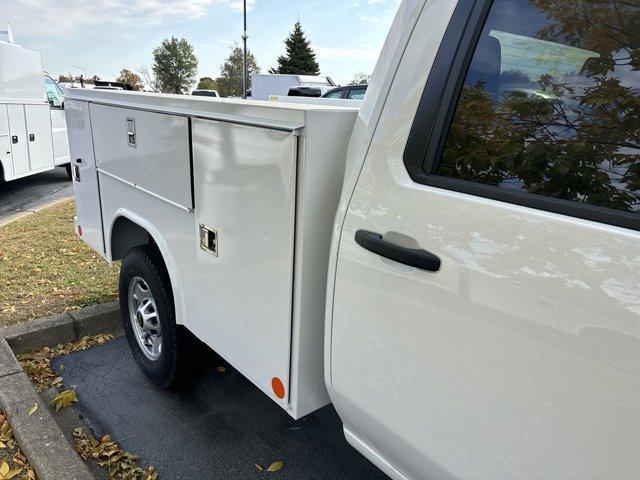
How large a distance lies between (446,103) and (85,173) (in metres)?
2.78

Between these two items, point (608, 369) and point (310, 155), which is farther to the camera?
point (310, 155)

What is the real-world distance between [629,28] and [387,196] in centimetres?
68

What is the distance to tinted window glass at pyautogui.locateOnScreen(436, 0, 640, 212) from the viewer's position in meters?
1.10

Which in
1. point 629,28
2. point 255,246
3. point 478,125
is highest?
point 629,28

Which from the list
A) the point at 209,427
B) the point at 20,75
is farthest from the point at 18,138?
the point at 209,427

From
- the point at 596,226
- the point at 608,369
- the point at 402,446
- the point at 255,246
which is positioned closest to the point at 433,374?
the point at 402,446

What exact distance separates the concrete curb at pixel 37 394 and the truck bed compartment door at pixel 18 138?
5.60m

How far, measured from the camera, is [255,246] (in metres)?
1.82

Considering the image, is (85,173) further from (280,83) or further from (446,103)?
(280,83)

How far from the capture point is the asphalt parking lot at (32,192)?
7863 mm

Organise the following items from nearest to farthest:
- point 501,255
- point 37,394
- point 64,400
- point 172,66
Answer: point 501,255 < point 37,394 < point 64,400 < point 172,66

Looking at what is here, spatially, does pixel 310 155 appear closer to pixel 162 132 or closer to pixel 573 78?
pixel 573 78

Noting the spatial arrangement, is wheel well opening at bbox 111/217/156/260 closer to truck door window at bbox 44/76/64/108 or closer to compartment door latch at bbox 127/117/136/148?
compartment door latch at bbox 127/117/136/148

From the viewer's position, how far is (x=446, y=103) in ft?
4.50
